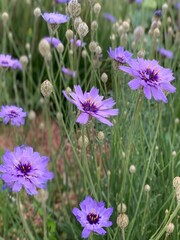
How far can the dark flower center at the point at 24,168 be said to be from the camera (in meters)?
1.02

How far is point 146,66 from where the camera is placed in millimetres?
1099

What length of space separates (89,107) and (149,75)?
150 millimetres

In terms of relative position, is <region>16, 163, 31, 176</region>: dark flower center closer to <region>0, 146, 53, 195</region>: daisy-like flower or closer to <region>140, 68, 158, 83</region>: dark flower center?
<region>0, 146, 53, 195</region>: daisy-like flower

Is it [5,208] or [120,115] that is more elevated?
[120,115]

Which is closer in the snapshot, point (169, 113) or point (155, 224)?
point (155, 224)

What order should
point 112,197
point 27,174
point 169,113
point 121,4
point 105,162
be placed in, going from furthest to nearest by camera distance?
point 121,4
point 169,113
point 105,162
point 112,197
point 27,174

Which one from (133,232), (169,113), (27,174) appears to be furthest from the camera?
(169,113)

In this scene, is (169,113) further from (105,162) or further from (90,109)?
(90,109)

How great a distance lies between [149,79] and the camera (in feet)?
3.49

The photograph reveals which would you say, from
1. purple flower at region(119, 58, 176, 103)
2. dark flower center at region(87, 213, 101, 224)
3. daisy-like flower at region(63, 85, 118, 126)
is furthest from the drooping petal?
dark flower center at region(87, 213, 101, 224)

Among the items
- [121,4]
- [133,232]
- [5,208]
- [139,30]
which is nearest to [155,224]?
[133,232]

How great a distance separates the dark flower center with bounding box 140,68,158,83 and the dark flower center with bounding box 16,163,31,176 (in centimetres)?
30

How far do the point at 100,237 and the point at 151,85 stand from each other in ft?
1.63

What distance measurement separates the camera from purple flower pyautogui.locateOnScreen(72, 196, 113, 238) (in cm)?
104
